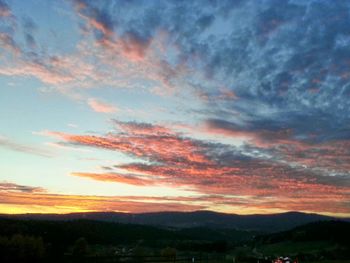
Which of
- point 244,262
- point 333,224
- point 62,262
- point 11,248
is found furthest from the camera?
point 333,224

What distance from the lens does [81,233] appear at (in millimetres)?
150750

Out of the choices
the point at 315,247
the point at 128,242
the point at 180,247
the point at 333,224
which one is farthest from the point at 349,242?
the point at 128,242

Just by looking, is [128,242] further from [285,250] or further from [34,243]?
[34,243]

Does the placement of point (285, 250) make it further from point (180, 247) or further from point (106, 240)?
point (106, 240)

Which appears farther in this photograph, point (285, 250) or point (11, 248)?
point (285, 250)

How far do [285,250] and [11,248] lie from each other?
374 ft

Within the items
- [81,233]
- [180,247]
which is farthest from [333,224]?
[81,233]

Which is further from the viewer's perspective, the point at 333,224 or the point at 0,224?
the point at 333,224

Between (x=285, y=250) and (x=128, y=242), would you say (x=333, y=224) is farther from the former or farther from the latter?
(x=128, y=242)

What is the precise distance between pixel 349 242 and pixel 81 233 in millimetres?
94265

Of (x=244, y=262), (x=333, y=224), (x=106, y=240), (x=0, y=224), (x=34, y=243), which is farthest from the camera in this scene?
(x=333, y=224)

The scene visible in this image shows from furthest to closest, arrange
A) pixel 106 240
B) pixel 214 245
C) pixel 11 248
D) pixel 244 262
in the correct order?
pixel 106 240, pixel 214 245, pixel 11 248, pixel 244 262

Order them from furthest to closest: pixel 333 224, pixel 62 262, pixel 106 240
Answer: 1. pixel 333 224
2. pixel 106 240
3. pixel 62 262

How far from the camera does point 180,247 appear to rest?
16400 centimetres
